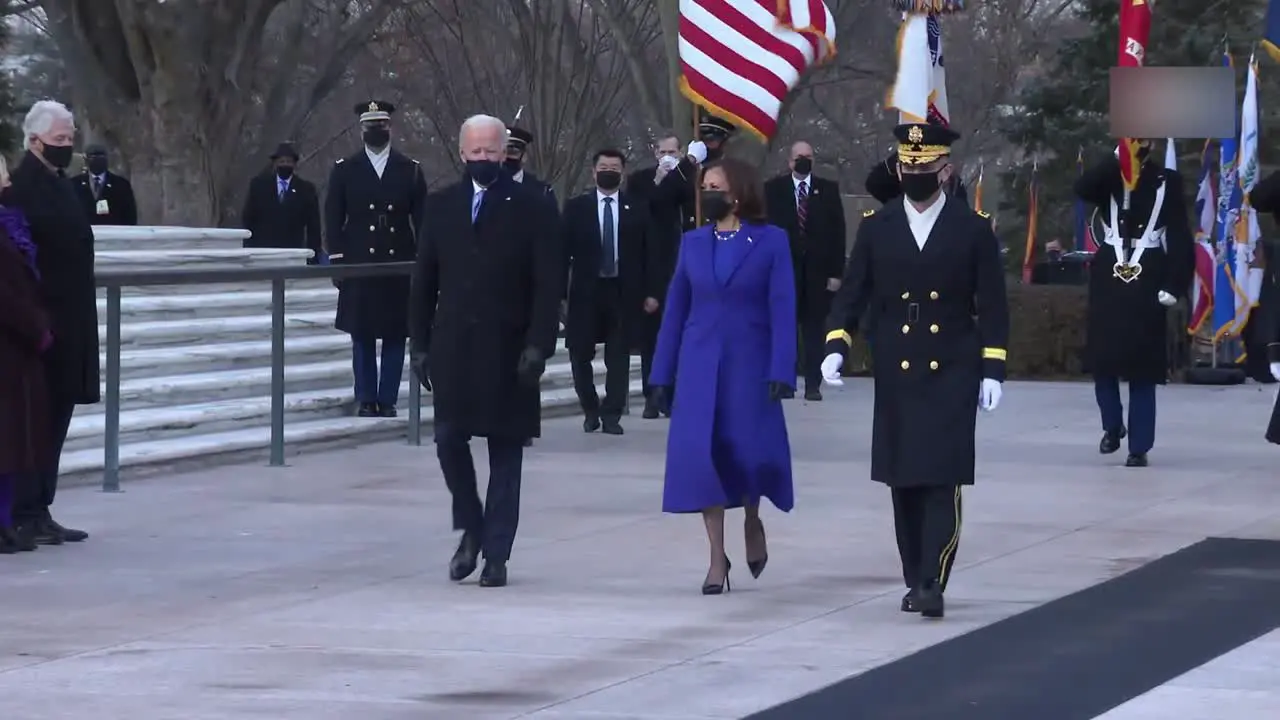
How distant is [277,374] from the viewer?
1445 cm

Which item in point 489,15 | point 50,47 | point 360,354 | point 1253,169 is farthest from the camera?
point 50,47

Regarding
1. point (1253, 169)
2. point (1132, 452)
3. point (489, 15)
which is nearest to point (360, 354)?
point (1132, 452)

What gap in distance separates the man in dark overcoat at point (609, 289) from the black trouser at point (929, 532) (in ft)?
24.0

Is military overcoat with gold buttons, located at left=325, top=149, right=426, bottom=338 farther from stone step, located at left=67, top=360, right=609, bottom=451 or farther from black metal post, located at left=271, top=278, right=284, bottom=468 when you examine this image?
black metal post, located at left=271, top=278, right=284, bottom=468

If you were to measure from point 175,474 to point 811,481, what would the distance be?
339 cm

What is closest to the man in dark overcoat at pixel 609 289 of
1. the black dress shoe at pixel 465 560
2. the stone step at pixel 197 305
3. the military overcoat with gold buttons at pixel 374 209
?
the military overcoat with gold buttons at pixel 374 209

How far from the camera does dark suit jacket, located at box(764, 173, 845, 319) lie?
1880cm

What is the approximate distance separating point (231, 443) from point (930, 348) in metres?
6.31

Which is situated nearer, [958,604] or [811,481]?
[958,604]

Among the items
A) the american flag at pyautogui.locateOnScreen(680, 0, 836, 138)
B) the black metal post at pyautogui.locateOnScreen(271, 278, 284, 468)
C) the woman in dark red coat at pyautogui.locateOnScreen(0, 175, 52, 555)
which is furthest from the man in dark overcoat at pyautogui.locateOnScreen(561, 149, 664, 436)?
the woman in dark red coat at pyautogui.locateOnScreen(0, 175, 52, 555)

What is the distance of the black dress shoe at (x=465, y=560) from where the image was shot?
10.1m

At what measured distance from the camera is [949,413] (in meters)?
9.08

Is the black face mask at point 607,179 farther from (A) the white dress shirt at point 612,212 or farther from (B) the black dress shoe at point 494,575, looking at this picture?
(B) the black dress shoe at point 494,575

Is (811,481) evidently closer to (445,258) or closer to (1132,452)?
(1132,452)
